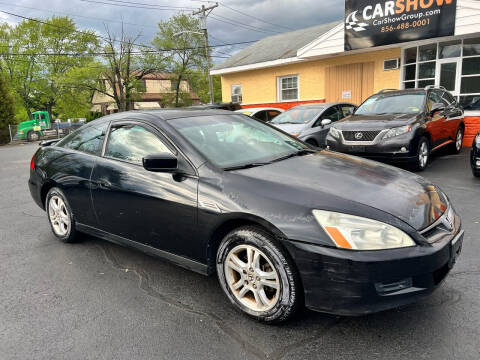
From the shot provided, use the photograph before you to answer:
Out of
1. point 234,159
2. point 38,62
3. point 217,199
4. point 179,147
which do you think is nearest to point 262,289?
point 217,199

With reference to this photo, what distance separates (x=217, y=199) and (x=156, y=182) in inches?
25.9

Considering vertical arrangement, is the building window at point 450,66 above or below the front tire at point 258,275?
above

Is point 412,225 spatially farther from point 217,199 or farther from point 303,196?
point 217,199

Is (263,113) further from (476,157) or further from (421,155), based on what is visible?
(476,157)

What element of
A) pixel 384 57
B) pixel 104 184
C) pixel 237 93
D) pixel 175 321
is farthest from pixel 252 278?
pixel 237 93

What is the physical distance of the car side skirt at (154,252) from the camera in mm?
2871

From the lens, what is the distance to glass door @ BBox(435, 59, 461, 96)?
460 inches

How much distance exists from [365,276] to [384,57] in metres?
13.1

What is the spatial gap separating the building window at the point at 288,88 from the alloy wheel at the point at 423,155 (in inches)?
396

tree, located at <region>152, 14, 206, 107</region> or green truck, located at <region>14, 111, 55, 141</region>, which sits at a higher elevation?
tree, located at <region>152, 14, 206, 107</region>

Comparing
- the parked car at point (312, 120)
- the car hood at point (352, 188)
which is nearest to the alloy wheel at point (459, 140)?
the parked car at point (312, 120)

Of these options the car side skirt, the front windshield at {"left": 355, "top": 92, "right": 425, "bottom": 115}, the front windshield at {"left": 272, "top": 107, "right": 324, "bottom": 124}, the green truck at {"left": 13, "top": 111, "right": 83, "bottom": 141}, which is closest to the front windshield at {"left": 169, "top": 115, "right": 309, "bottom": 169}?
the car side skirt

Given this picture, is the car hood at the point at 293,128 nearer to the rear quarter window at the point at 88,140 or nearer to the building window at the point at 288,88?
the rear quarter window at the point at 88,140

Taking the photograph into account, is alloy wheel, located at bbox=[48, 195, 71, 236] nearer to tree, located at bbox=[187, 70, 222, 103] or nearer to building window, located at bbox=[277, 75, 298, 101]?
building window, located at bbox=[277, 75, 298, 101]
